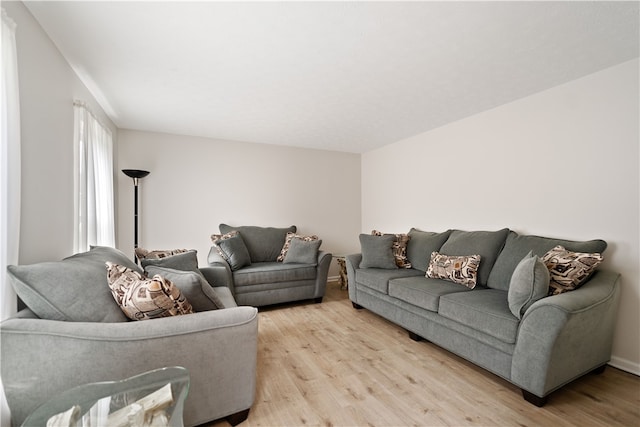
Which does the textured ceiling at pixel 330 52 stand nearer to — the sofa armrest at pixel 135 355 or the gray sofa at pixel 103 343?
the gray sofa at pixel 103 343

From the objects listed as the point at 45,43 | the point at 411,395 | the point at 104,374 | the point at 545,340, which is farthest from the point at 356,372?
the point at 45,43

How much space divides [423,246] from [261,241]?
2.21 meters

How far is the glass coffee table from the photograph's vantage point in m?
0.93

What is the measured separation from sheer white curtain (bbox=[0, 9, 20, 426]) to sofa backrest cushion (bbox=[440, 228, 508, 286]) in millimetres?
3274

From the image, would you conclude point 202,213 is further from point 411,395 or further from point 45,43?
point 411,395

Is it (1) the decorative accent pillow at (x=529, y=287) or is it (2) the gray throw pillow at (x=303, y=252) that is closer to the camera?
(1) the decorative accent pillow at (x=529, y=287)

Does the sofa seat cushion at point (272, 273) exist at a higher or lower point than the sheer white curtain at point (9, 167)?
lower

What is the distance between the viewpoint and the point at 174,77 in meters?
2.33

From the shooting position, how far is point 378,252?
344 cm

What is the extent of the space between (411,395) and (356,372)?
418mm

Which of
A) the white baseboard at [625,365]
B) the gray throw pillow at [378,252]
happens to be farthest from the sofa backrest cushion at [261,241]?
the white baseboard at [625,365]

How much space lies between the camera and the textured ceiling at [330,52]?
1589 mm

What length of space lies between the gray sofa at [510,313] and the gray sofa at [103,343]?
1579 mm

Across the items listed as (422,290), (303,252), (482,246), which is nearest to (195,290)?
(422,290)
